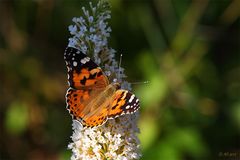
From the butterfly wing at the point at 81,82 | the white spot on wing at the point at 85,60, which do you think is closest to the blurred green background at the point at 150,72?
the butterfly wing at the point at 81,82

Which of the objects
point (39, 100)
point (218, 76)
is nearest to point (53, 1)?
point (39, 100)

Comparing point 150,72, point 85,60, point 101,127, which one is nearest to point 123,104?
point 101,127

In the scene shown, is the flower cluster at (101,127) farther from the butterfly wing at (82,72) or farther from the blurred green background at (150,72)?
the blurred green background at (150,72)

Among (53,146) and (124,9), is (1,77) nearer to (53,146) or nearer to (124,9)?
(53,146)

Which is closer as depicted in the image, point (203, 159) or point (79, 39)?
point (79, 39)

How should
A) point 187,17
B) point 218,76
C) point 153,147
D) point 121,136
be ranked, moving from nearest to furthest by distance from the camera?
1. point 121,136
2. point 153,147
3. point 187,17
4. point 218,76

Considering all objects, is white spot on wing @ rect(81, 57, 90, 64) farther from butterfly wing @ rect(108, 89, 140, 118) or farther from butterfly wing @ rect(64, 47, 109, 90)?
butterfly wing @ rect(108, 89, 140, 118)
